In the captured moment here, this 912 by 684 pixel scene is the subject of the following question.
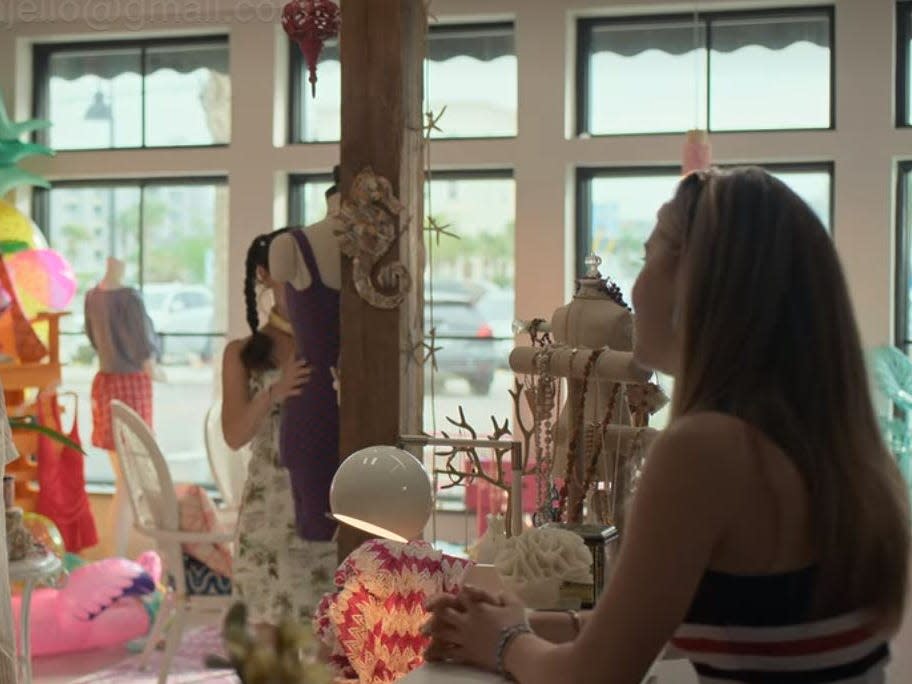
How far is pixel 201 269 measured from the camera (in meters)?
7.82

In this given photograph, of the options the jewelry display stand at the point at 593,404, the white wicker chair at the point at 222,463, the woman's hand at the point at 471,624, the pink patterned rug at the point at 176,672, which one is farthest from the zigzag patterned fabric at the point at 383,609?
the white wicker chair at the point at 222,463

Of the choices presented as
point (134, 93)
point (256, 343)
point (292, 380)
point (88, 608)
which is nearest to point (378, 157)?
point (292, 380)

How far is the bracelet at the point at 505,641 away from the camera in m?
1.47

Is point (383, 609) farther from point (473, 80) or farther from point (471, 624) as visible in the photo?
point (473, 80)

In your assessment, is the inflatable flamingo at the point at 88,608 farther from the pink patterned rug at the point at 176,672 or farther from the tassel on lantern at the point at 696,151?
the tassel on lantern at the point at 696,151

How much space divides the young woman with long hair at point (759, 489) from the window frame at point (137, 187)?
254 inches

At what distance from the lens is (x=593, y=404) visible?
8.33ft

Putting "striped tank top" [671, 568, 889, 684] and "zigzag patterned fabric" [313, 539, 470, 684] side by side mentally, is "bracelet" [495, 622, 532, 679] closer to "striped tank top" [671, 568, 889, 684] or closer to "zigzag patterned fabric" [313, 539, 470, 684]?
"striped tank top" [671, 568, 889, 684]

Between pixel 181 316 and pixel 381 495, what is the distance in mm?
5784

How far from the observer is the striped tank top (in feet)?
4.16

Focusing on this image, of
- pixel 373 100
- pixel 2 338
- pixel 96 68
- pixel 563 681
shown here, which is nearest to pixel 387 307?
pixel 373 100

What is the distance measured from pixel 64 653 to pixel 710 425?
16.9ft

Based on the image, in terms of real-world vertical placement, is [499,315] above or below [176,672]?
above

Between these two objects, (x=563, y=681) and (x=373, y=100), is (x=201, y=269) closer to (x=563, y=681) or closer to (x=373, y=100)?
(x=373, y=100)
